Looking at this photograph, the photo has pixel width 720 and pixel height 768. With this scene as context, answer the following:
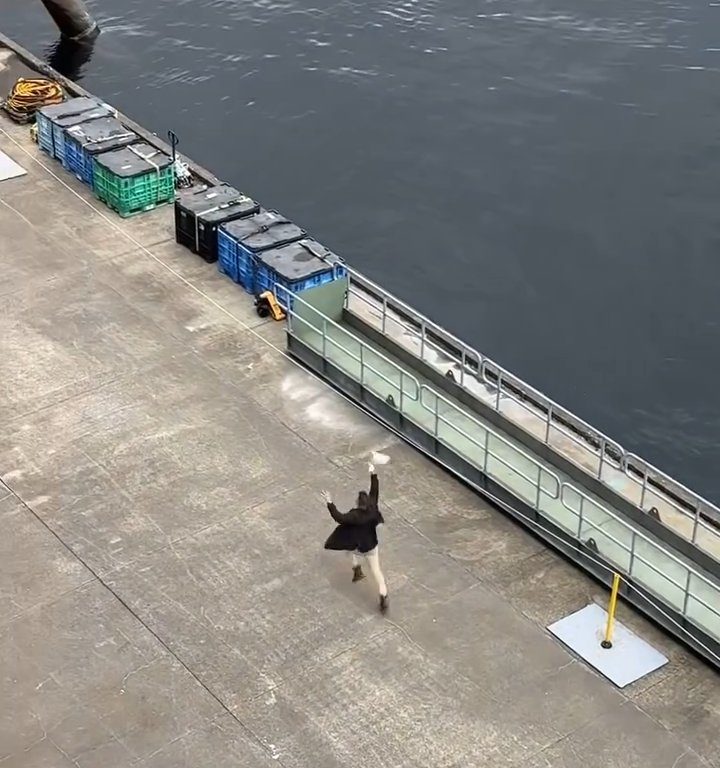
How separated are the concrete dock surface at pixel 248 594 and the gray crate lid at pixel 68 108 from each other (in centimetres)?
725

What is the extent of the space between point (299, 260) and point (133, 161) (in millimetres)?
5925

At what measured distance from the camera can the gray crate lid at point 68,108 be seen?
33812 millimetres

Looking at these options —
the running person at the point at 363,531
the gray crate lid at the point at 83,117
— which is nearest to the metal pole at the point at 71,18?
the gray crate lid at the point at 83,117

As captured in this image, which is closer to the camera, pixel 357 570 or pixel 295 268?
pixel 357 570

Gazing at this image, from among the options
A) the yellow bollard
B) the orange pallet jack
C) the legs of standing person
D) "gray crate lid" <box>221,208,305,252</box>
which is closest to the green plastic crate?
"gray crate lid" <box>221,208,305,252</box>

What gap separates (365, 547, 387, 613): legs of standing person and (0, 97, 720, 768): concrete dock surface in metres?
0.28

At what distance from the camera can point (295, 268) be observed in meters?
27.9

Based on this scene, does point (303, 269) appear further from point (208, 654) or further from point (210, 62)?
point (210, 62)

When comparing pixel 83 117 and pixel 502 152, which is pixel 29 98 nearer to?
pixel 83 117

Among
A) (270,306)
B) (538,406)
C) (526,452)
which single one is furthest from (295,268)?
(526,452)

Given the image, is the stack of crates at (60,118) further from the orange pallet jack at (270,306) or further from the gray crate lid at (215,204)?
the orange pallet jack at (270,306)

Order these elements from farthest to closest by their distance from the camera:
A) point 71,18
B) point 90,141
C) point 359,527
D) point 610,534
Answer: point 71,18 < point 90,141 < point 610,534 < point 359,527

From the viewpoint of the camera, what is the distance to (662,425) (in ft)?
100

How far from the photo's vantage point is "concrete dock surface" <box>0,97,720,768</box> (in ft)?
63.4
